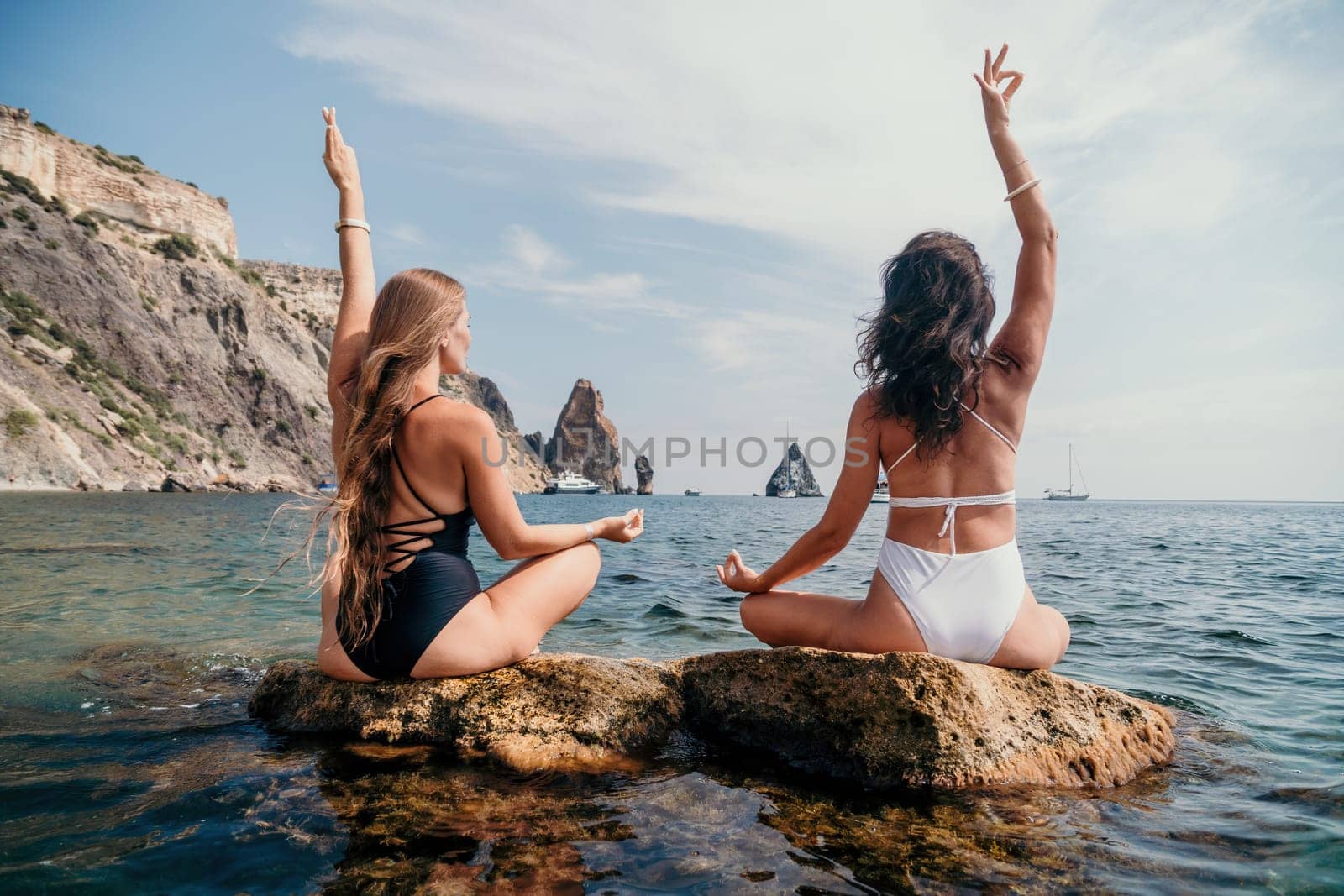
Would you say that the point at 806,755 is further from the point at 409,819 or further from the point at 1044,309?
the point at 1044,309

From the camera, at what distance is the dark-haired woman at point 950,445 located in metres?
3.12

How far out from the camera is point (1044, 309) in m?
3.21

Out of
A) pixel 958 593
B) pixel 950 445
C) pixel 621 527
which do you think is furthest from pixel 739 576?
pixel 950 445

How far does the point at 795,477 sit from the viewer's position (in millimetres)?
107688

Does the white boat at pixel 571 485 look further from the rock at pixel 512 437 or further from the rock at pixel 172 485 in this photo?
the rock at pixel 172 485

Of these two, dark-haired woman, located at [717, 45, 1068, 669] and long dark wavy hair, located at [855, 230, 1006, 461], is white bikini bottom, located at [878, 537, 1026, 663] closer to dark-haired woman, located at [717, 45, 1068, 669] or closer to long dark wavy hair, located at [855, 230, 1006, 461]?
dark-haired woman, located at [717, 45, 1068, 669]

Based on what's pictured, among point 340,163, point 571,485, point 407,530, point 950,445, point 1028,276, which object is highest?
point 340,163

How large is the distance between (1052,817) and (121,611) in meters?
7.76

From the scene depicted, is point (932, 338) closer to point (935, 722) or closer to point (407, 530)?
point (935, 722)

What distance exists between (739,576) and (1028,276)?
1.86 metres

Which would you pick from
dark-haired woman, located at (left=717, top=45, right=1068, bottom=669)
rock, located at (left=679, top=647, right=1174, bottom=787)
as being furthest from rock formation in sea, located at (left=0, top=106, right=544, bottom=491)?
dark-haired woman, located at (left=717, top=45, right=1068, bottom=669)

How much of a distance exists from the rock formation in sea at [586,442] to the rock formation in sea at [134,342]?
62.8m

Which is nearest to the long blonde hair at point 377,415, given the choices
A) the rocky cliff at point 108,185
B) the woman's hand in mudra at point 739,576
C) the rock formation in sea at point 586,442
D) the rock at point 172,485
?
the woman's hand in mudra at point 739,576

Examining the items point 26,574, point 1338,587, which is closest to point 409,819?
point 26,574
